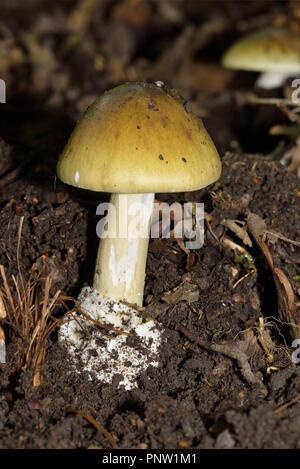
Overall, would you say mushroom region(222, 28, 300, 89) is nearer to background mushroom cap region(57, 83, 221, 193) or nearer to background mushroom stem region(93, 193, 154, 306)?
background mushroom cap region(57, 83, 221, 193)

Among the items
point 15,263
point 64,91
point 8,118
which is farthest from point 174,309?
point 64,91

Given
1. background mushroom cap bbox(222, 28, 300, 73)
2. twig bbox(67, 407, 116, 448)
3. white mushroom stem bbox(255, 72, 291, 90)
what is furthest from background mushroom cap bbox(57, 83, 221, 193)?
white mushroom stem bbox(255, 72, 291, 90)

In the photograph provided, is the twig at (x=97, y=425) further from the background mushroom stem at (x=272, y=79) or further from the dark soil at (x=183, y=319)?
the background mushroom stem at (x=272, y=79)

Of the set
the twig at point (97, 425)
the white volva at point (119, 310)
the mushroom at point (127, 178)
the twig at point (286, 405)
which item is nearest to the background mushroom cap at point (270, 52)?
the mushroom at point (127, 178)

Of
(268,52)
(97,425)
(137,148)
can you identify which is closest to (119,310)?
(97,425)

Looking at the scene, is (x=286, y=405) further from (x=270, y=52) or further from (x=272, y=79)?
(x=272, y=79)

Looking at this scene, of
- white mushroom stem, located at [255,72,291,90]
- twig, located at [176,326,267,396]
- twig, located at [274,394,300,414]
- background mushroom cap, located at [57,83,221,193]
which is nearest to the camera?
background mushroom cap, located at [57,83,221,193]
